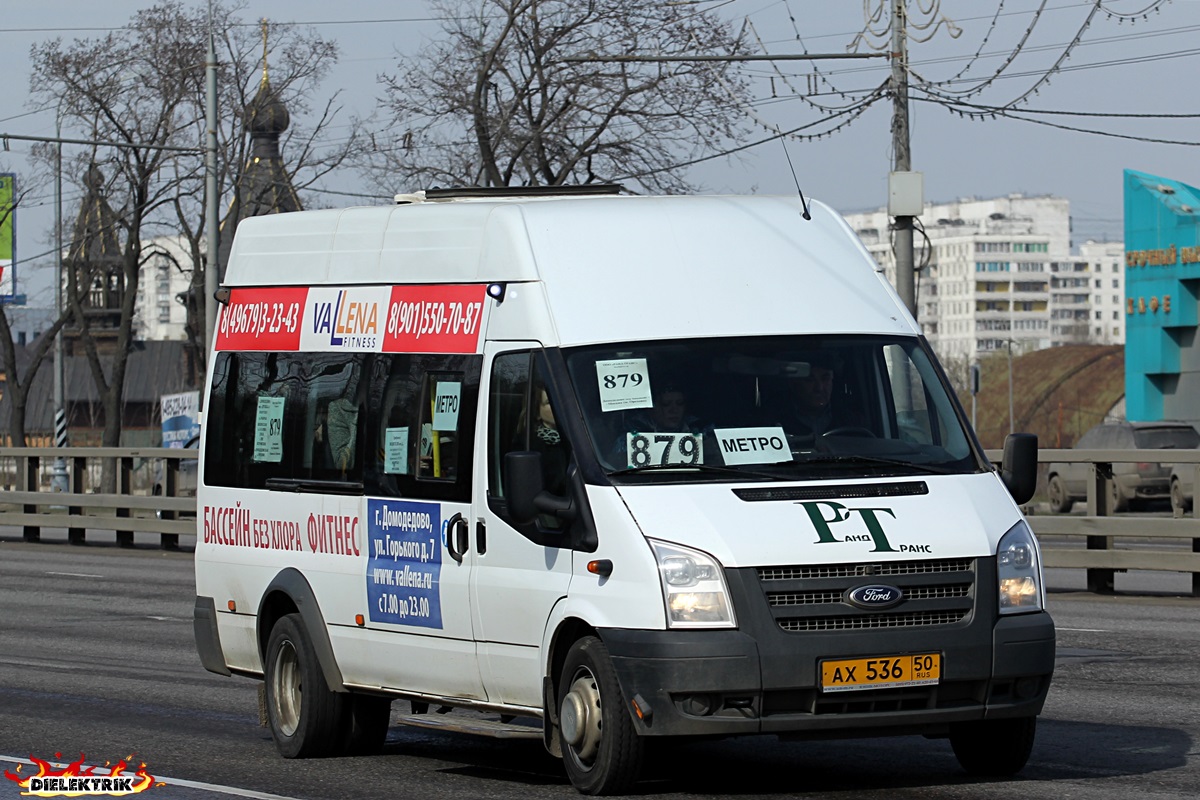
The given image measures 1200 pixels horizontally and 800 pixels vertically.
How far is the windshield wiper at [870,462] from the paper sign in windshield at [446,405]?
1575mm

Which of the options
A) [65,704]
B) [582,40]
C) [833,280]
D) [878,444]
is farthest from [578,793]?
[582,40]

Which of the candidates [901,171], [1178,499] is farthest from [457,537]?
[1178,499]

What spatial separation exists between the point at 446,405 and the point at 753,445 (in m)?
1.49

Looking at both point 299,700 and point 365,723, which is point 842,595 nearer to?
point 365,723

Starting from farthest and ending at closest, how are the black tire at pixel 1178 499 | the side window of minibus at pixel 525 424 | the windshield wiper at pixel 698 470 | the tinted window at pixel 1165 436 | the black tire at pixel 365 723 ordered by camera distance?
the tinted window at pixel 1165 436 < the black tire at pixel 1178 499 < the black tire at pixel 365 723 < the side window of minibus at pixel 525 424 < the windshield wiper at pixel 698 470

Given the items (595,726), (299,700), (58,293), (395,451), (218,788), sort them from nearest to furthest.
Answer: (595,726)
(218,788)
(395,451)
(299,700)
(58,293)

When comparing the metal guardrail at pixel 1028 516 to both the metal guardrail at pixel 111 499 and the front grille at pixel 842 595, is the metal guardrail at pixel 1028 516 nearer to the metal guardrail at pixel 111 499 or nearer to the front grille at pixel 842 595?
the metal guardrail at pixel 111 499

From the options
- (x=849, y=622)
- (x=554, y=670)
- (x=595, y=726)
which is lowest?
(x=595, y=726)

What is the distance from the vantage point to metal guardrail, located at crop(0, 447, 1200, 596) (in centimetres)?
1695

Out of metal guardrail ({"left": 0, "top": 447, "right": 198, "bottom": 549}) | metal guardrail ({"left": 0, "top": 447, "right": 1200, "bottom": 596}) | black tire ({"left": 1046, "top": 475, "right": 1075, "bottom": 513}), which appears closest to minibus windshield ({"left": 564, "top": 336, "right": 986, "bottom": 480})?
metal guardrail ({"left": 0, "top": 447, "right": 1200, "bottom": 596})

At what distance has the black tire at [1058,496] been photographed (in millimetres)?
34656

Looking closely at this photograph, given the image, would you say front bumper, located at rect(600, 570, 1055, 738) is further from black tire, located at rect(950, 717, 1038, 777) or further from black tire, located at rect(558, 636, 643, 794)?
black tire, located at rect(950, 717, 1038, 777)

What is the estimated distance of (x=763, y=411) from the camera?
7.78 meters

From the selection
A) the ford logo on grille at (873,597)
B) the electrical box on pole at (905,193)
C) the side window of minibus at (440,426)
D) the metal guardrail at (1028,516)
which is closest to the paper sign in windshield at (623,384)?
the side window of minibus at (440,426)
